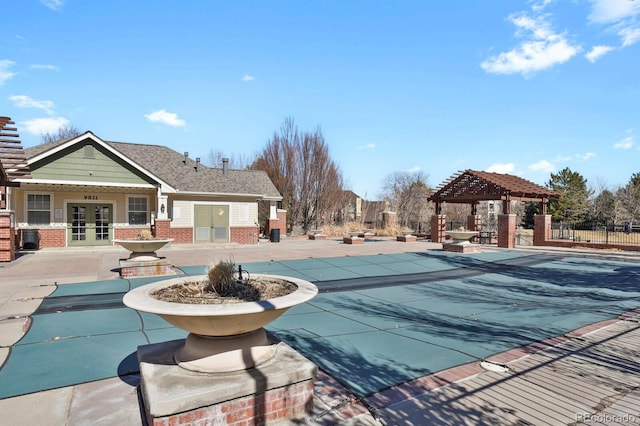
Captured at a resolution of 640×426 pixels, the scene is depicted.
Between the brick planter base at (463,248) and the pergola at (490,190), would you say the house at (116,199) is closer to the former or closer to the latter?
the brick planter base at (463,248)

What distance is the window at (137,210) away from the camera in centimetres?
1978

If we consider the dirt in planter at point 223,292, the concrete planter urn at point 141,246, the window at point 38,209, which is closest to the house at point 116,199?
the window at point 38,209

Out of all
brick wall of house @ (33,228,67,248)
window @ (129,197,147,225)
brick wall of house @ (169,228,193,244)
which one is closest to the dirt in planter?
brick wall of house @ (169,228,193,244)

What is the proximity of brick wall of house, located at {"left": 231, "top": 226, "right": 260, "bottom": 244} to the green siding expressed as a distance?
17.7 ft

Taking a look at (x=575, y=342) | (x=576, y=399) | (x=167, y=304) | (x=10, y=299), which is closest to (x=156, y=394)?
(x=167, y=304)

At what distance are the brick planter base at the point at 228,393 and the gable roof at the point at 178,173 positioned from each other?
674 inches

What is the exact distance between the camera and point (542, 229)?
20766mm

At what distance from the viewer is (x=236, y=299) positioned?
11.8 feet

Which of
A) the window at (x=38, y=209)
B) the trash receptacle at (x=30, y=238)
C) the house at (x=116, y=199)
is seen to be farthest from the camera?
the window at (x=38, y=209)

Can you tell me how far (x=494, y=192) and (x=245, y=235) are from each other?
13957 millimetres

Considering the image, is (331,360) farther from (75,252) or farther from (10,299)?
(75,252)

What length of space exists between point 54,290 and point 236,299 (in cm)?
721

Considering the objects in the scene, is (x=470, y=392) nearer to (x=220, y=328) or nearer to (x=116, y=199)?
(x=220, y=328)

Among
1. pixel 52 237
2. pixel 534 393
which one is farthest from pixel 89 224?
pixel 534 393
